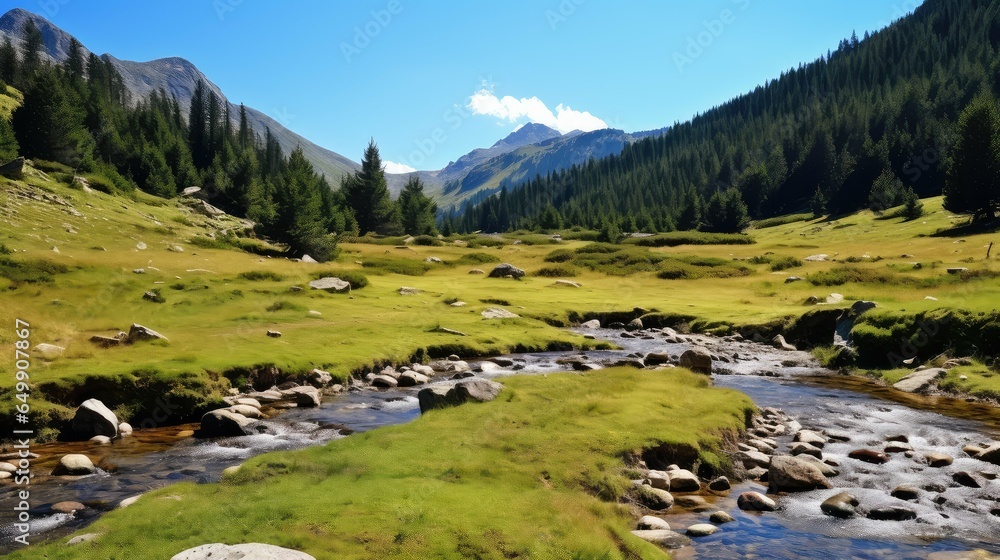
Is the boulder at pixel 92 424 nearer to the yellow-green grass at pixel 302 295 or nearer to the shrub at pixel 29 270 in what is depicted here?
the yellow-green grass at pixel 302 295

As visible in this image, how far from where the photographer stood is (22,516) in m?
10.7

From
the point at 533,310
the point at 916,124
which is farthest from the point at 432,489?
the point at 916,124

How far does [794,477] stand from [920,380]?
14.4 m

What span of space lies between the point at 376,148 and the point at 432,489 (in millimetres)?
112395

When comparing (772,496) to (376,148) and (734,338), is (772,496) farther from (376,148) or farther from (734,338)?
(376,148)

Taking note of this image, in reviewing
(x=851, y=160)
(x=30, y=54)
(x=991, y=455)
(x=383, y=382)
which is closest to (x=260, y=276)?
(x=383, y=382)

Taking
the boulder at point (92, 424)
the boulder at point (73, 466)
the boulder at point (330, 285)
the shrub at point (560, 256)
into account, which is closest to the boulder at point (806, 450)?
the boulder at point (73, 466)

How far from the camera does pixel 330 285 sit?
46.5 metres

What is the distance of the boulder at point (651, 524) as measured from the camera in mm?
10781

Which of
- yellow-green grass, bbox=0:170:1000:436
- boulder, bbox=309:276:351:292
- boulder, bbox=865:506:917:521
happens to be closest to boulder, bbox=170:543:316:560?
boulder, bbox=865:506:917:521

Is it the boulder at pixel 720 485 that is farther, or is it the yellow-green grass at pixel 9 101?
the yellow-green grass at pixel 9 101

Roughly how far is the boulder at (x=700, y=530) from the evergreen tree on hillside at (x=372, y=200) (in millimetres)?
108972

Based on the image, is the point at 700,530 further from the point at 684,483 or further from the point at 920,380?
the point at 920,380

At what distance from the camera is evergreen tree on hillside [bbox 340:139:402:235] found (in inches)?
4572
